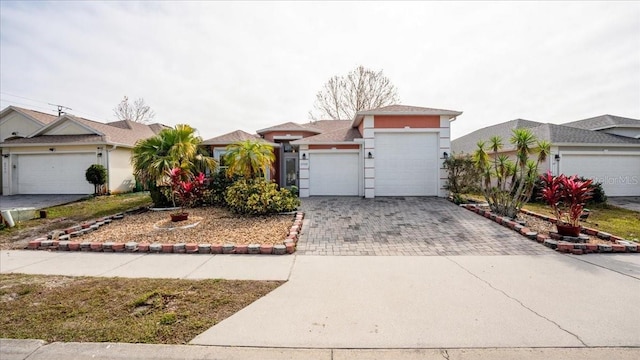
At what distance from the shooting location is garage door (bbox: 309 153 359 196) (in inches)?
543

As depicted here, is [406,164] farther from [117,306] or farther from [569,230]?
[117,306]

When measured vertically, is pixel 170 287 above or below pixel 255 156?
below

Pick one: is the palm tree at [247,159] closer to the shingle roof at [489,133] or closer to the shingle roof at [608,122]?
the shingle roof at [489,133]

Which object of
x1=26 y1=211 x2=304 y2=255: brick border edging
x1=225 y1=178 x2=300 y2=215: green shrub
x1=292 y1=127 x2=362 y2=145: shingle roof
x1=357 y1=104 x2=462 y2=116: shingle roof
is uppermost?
x1=357 y1=104 x2=462 y2=116: shingle roof

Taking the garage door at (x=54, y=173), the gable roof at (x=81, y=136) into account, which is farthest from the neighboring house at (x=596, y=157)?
the garage door at (x=54, y=173)

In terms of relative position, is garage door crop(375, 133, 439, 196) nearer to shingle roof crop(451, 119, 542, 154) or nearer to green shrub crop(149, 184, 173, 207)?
shingle roof crop(451, 119, 542, 154)

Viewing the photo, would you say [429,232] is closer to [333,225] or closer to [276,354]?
[333,225]

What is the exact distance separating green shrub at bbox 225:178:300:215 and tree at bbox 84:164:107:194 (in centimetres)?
905

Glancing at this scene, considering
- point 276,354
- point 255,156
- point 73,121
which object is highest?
point 73,121

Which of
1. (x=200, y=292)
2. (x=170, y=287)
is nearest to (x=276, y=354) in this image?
(x=200, y=292)

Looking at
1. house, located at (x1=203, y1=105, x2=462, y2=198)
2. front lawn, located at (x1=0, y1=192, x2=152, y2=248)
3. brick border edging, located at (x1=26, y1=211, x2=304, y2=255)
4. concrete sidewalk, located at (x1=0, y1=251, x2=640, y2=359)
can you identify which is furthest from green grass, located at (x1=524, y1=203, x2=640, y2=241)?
front lawn, located at (x1=0, y1=192, x2=152, y2=248)

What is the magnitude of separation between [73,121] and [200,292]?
702 inches

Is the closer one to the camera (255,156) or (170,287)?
(170,287)

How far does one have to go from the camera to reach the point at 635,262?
5297mm
